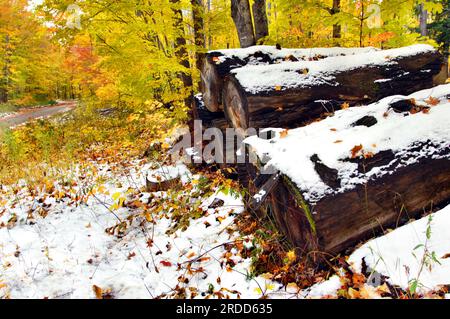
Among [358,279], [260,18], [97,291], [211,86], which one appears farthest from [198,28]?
[358,279]

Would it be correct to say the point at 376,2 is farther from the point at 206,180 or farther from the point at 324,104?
the point at 206,180

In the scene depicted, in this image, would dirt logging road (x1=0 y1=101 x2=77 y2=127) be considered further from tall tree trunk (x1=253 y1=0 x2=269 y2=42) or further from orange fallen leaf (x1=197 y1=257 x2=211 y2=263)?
orange fallen leaf (x1=197 y1=257 x2=211 y2=263)

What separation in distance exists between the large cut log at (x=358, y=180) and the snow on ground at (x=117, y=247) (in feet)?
1.74

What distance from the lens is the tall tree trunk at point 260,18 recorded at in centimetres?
576

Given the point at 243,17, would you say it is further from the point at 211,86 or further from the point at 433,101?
the point at 433,101

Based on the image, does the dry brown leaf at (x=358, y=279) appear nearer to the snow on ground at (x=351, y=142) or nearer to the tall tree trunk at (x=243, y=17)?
the snow on ground at (x=351, y=142)

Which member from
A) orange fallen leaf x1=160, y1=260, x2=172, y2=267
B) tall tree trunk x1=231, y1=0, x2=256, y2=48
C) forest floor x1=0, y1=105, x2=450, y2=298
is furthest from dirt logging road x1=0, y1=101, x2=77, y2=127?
orange fallen leaf x1=160, y1=260, x2=172, y2=267

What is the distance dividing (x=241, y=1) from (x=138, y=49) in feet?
7.51

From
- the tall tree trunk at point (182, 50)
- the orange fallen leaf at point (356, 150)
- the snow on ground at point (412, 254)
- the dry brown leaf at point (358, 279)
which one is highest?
the tall tree trunk at point (182, 50)

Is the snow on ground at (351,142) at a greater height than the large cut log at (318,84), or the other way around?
the large cut log at (318,84)

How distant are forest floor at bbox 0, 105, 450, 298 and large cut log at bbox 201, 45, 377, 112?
4.32 ft

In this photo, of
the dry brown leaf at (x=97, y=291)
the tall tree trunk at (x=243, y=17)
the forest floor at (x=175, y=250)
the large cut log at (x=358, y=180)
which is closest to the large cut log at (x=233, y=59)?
the forest floor at (x=175, y=250)

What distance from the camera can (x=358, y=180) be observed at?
2148 mm
